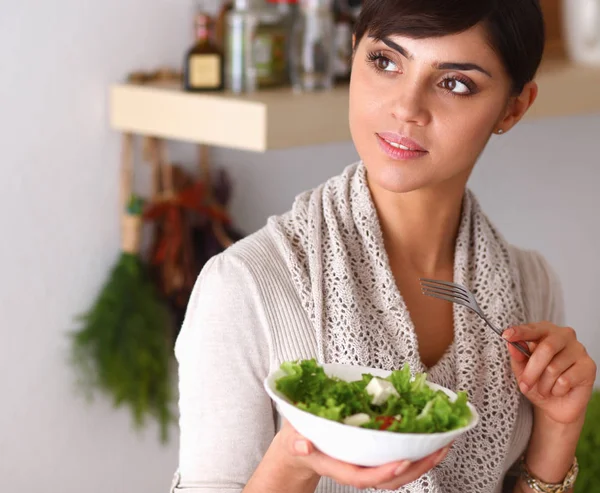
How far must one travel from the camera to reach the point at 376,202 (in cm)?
118

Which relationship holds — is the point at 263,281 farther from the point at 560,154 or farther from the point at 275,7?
the point at 560,154

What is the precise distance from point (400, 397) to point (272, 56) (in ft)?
3.72

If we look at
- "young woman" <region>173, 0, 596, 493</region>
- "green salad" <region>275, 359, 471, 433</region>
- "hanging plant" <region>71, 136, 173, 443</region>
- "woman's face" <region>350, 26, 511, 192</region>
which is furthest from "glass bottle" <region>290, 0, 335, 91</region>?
"green salad" <region>275, 359, 471, 433</region>

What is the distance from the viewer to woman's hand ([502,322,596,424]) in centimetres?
105

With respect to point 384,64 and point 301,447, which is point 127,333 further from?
point 301,447

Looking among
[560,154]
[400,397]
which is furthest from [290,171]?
[400,397]

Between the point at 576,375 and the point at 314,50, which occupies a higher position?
the point at 314,50

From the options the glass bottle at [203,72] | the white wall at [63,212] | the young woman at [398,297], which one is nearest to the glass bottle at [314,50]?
the glass bottle at [203,72]

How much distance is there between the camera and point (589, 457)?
200 centimetres

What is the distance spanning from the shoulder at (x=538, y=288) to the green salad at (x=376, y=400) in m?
0.52

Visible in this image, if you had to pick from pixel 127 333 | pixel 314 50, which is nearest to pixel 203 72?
pixel 314 50

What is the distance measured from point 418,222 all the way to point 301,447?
0.49 m

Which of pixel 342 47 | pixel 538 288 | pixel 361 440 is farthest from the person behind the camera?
pixel 342 47

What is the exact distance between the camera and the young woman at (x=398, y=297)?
1.02m
